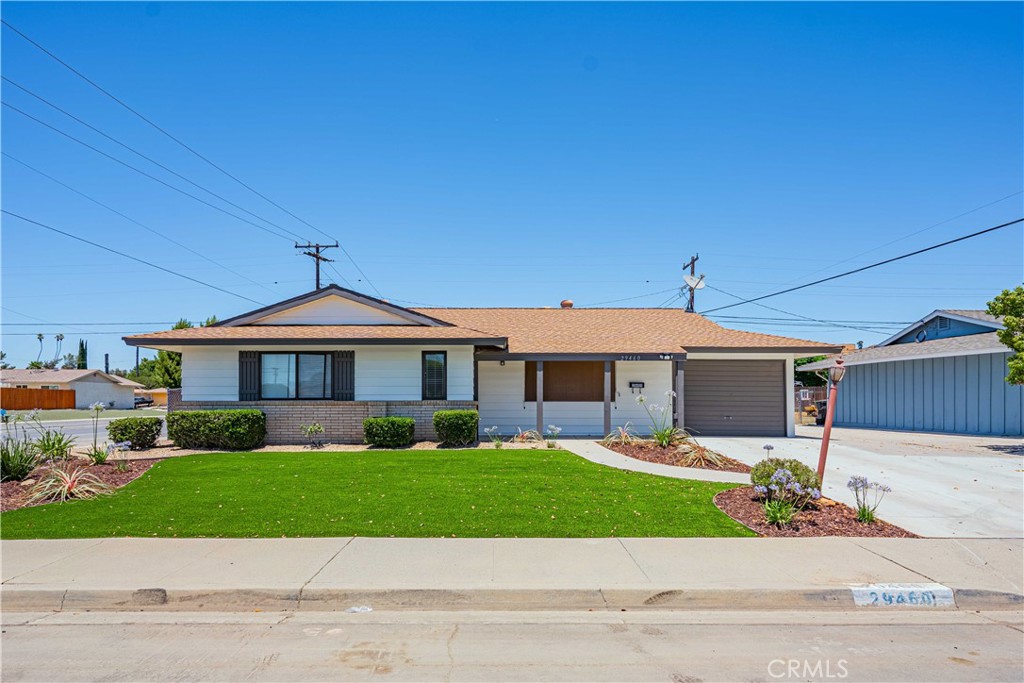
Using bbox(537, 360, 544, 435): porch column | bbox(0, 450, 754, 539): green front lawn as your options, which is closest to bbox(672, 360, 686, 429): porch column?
bbox(537, 360, 544, 435): porch column

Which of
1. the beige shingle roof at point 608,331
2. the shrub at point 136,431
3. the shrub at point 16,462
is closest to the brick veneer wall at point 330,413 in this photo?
the shrub at point 136,431

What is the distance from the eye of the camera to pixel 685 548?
7.08 meters

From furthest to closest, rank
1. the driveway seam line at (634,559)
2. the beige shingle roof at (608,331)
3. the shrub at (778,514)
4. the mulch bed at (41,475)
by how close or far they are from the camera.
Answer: the beige shingle roof at (608,331) → the mulch bed at (41,475) → the shrub at (778,514) → the driveway seam line at (634,559)

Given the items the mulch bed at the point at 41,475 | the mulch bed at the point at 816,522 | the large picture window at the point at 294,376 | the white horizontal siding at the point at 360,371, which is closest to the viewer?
the mulch bed at the point at 816,522

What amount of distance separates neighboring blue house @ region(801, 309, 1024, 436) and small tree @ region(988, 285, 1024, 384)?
10.8 ft

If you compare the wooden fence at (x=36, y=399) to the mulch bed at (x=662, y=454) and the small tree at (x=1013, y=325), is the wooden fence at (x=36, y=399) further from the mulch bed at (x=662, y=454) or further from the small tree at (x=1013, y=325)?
the small tree at (x=1013, y=325)

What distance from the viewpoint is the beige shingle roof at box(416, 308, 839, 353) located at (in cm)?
1862

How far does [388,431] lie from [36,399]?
47283 mm

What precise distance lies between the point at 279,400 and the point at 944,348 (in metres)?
22.1

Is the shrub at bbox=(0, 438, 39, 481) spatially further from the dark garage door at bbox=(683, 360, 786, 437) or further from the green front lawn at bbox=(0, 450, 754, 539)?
the dark garage door at bbox=(683, 360, 786, 437)

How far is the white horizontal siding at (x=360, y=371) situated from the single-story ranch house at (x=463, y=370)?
0.03 meters

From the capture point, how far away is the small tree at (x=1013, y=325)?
16.5 m

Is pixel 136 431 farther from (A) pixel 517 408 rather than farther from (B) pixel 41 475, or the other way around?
(A) pixel 517 408

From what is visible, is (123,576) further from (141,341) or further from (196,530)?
(141,341)
